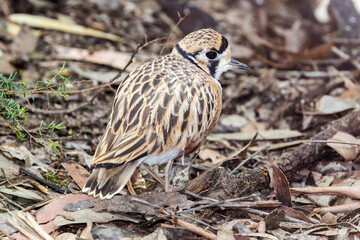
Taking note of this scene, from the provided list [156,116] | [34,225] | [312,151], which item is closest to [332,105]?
[312,151]

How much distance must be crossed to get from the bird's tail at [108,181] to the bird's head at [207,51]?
3.98 ft

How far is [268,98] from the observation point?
664 cm

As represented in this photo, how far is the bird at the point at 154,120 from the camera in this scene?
388cm

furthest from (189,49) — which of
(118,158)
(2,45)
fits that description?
(2,45)

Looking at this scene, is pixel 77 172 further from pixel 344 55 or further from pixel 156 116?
pixel 344 55

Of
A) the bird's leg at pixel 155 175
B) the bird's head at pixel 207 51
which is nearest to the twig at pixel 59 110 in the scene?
the bird's leg at pixel 155 175

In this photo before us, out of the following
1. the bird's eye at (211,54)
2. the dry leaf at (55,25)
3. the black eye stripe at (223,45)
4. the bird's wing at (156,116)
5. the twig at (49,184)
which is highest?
the black eye stripe at (223,45)

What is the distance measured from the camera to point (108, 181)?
3.87m

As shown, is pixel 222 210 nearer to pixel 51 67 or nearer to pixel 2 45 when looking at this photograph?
pixel 51 67

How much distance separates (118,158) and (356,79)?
166 inches

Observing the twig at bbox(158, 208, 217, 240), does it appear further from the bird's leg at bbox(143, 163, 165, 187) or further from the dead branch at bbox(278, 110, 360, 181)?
the dead branch at bbox(278, 110, 360, 181)

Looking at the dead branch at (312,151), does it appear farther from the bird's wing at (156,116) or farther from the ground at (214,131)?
the bird's wing at (156,116)

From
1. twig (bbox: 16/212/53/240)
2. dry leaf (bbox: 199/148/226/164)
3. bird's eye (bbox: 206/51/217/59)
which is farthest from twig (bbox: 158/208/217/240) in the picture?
bird's eye (bbox: 206/51/217/59)

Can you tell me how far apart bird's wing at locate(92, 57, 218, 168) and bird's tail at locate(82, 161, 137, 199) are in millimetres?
123
